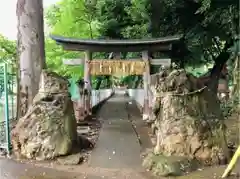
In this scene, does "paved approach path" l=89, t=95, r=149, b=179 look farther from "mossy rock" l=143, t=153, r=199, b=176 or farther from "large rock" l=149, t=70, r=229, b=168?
"large rock" l=149, t=70, r=229, b=168

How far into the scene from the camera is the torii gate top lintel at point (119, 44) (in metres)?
14.1

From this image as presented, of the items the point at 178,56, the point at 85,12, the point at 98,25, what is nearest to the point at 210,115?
the point at 178,56

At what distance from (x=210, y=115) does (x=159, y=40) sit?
6741mm

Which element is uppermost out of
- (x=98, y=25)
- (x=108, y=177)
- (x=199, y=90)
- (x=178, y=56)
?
(x=98, y=25)

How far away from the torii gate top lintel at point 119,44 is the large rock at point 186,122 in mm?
6452

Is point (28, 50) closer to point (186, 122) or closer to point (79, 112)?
point (79, 112)

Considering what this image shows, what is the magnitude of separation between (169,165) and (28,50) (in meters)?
5.95

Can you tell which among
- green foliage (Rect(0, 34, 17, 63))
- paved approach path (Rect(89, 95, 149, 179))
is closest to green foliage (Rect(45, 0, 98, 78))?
green foliage (Rect(0, 34, 17, 63))

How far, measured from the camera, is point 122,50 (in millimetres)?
14930

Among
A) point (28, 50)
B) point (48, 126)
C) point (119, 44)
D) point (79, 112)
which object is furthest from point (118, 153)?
point (119, 44)

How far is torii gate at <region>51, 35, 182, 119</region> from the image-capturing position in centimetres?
1416

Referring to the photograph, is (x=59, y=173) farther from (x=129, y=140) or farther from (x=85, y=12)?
(x=85, y=12)

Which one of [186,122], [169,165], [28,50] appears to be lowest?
[169,165]

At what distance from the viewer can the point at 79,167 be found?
7.07 metres
